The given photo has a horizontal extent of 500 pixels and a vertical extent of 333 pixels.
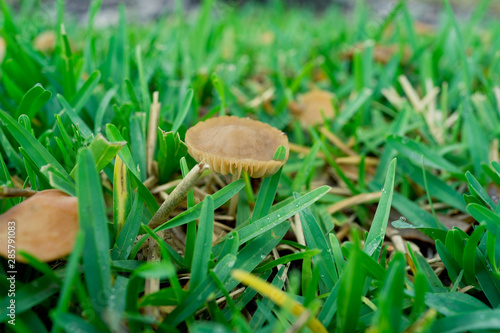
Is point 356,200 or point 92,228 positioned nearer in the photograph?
point 92,228

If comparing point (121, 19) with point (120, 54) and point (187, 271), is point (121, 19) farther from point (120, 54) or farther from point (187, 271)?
point (187, 271)

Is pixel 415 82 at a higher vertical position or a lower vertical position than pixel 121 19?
lower

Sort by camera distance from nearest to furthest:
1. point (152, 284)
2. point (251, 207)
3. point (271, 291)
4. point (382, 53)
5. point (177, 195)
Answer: point (271, 291), point (152, 284), point (177, 195), point (251, 207), point (382, 53)

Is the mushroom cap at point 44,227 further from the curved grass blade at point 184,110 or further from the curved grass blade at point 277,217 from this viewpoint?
the curved grass blade at point 184,110

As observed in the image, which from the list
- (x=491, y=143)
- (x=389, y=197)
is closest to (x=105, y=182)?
(x=389, y=197)

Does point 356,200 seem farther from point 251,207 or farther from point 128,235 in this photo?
point 128,235

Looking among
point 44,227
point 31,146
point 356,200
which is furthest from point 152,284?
point 356,200

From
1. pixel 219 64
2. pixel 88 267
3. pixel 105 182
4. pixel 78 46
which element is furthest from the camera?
pixel 78 46
